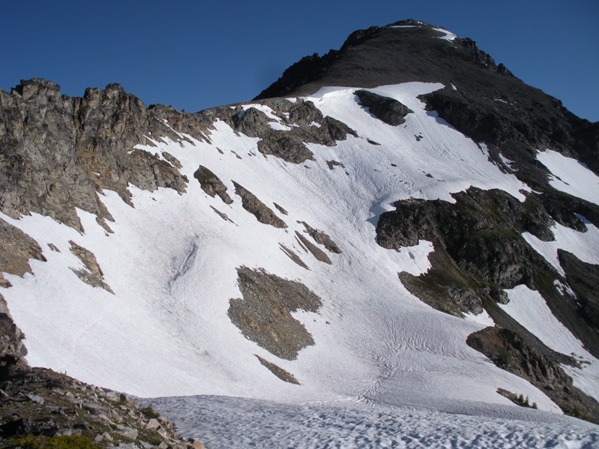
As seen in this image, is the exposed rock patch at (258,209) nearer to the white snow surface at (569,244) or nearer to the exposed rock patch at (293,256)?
the exposed rock patch at (293,256)

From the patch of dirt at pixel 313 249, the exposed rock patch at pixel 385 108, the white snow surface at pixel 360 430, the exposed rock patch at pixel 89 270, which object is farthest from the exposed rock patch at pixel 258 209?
the exposed rock patch at pixel 385 108

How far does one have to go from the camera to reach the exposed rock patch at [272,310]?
140ft

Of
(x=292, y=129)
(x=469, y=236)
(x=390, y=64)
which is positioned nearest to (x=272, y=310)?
(x=469, y=236)

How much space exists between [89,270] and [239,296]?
13100 mm

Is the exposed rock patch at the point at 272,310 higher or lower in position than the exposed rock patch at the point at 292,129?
lower

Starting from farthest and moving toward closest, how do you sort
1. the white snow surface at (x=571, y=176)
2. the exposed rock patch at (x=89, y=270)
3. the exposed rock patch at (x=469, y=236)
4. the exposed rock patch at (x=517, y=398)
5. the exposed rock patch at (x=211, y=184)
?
the white snow surface at (x=571, y=176), the exposed rock patch at (x=469, y=236), the exposed rock patch at (x=211, y=184), the exposed rock patch at (x=517, y=398), the exposed rock patch at (x=89, y=270)

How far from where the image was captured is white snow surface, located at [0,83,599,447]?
28188 millimetres

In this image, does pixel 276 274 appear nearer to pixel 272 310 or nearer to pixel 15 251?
pixel 272 310

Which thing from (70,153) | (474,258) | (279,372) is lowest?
(279,372)

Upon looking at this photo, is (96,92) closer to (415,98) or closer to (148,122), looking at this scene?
(148,122)

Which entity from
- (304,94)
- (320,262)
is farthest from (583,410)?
(304,94)

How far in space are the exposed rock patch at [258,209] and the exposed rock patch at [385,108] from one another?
5834 centimetres

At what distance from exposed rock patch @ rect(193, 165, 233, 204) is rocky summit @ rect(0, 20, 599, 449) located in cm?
32

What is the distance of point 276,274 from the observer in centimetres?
5462
